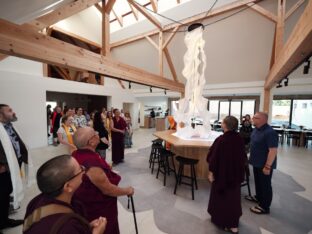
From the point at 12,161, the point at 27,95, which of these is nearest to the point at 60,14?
the point at 12,161

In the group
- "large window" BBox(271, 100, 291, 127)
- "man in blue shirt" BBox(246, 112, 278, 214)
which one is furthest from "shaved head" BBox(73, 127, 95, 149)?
"large window" BBox(271, 100, 291, 127)

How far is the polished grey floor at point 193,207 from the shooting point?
6.73 feet

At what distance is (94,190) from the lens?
1.17m

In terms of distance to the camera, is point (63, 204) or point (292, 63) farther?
point (292, 63)

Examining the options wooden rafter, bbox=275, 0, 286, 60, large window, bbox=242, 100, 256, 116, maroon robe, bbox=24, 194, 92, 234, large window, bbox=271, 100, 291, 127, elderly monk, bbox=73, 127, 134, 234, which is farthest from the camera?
large window, bbox=242, 100, 256, 116

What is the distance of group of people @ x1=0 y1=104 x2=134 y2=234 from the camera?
68cm

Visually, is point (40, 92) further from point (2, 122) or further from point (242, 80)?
point (242, 80)

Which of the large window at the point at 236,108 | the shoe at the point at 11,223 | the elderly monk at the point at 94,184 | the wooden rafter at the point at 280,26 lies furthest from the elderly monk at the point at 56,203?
the large window at the point at 236,108

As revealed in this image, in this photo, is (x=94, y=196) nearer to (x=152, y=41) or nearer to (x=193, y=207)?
(x=193, y=207)

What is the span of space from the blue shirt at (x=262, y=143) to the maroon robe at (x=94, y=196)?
2.09 m

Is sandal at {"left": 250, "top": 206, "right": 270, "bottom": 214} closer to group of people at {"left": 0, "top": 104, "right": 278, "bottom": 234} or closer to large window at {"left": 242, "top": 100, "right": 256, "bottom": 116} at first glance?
group of people at {"left": 0, "top": 104, "right": 278, "bottom": 234}

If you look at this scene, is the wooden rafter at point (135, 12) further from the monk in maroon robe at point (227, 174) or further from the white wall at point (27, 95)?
the monk in maroon robe at point (227, 174)

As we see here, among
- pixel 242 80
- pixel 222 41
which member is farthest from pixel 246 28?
pixel 242 80

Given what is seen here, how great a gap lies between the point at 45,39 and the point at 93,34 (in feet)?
19.7
